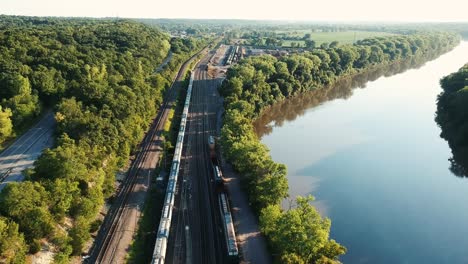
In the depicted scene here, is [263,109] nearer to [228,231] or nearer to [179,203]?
[179,203]

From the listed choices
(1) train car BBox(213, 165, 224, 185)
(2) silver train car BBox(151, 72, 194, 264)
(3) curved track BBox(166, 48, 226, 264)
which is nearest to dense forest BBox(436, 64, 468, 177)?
(1) train car BBox(213, 165, 224, 185)

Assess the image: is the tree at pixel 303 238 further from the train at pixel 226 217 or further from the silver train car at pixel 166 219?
the silver train car at pixel 166 219

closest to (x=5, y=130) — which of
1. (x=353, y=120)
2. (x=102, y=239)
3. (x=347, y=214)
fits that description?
(x=102, y=239)

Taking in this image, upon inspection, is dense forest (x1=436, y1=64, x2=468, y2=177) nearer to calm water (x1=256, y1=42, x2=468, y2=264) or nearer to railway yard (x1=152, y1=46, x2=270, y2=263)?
calm water (x1=256, y1=42, x2=468, y2=264)

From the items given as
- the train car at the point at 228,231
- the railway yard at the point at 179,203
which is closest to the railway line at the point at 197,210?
the railway yard at the point at 179,203

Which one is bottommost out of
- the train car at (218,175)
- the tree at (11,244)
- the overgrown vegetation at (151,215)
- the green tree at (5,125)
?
the overgrown vegetation at (151,215)

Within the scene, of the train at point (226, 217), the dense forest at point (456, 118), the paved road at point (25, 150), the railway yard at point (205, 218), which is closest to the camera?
the train at point (226, 217)

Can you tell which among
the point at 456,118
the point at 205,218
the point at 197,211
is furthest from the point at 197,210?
the point at 456,118
